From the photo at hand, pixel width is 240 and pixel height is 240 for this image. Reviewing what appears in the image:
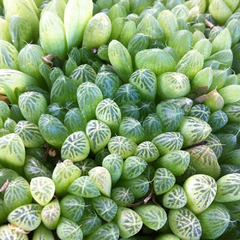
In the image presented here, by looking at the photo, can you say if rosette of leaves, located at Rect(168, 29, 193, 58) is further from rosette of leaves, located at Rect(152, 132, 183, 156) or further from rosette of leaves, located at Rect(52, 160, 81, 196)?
rosette of leaves, located at Rect(52, 160, 81, 196)

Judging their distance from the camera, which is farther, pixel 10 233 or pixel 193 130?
pixel 193 130

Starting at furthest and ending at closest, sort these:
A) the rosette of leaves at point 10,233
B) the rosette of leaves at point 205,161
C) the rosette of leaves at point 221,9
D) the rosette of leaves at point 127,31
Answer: the rosette of leaves at point 221,9 → the rosette of leaves at point 127,31 → the rosette of leaves at point 205,161 → the rosette of leaves at point 10,233

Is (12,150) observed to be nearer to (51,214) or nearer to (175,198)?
(51,214)

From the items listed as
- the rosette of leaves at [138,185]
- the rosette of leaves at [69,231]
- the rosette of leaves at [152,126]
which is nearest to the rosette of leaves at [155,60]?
the rosette of leaves at [152,126]

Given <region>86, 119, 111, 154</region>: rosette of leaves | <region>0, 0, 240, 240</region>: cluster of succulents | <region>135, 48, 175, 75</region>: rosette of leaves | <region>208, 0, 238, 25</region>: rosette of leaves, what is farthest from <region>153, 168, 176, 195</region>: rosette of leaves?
<region>208, 0, 238, 25</region>: rosette of leaves

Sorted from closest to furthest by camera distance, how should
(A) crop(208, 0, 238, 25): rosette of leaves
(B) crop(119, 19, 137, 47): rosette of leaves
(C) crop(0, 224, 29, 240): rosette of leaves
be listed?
(C) crop(0, 224, 29, 240): rosette of leaves → (B) crop(119, 19, 137, 47): rosette of leaves → (A) crop(208, 0, 238, 25): rosette of leaves

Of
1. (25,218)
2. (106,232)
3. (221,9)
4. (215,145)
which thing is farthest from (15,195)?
(221,9)

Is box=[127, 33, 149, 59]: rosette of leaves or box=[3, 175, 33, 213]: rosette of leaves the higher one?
box=[127, 33, 149, 59]: rosette of leaves

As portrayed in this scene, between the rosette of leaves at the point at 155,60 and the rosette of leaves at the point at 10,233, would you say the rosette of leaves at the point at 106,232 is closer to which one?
the rosette of leaves at the point at 10,233
